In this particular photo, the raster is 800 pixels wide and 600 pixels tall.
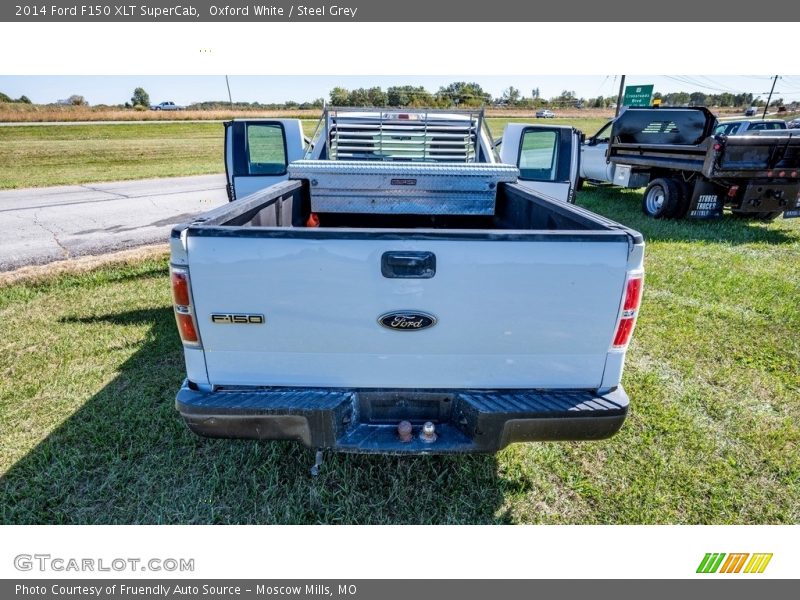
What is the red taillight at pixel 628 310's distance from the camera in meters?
2.03

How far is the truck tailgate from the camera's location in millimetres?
1951

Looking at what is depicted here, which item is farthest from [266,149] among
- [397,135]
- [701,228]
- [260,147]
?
[701,228]

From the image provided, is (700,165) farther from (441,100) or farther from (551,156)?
(441,100)

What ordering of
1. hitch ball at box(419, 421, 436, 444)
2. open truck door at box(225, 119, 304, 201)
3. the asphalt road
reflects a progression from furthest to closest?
1. the asphalt road
2. open truck door at box(225, 119, 304, 201)
3. hitch ball at box(419, 421, 436, 444)

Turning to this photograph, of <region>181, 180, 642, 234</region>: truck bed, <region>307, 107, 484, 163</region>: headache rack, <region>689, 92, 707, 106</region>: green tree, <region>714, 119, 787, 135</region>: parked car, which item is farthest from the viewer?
<region>689, 92, 707, 106</region>: green tree

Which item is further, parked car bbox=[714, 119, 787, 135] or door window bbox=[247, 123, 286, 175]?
parked car bbox=[714, 119, 787, 135]

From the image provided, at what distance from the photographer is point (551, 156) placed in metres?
5.16

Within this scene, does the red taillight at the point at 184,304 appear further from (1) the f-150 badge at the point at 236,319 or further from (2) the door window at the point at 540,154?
(2) the door window at the point at 540,154

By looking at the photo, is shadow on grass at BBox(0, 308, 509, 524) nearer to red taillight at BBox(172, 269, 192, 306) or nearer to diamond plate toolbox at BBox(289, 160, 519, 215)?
red taillight at BBox(172, 269, 192, 306)

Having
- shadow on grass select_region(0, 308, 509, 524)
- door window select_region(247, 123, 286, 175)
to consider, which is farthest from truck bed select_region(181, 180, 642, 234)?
door window select_region(247, 123, 286, 175)

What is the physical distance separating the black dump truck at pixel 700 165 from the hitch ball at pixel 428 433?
8.14 metres

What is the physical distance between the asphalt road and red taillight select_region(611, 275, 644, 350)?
7.47 metres

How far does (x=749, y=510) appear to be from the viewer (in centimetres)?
259

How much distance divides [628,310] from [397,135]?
143 inches
